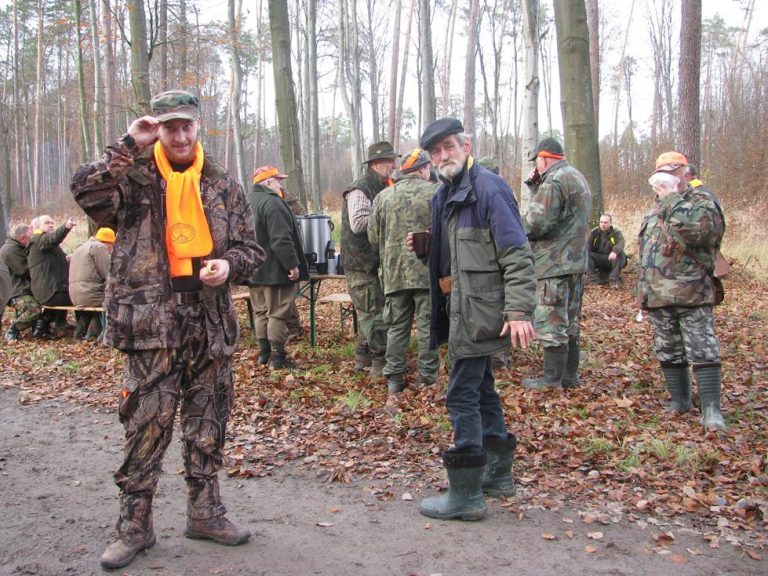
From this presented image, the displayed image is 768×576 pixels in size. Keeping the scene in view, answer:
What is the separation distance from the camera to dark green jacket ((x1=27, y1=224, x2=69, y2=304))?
1041cm

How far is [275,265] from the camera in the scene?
7.57 meters

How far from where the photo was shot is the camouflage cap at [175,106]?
3293mm

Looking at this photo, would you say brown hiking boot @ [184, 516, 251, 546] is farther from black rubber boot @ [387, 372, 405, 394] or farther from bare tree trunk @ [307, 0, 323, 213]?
bare tree trunk @ [307, 0, 323, 213]

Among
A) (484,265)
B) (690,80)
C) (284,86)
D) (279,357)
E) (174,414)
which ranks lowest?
(279,357)

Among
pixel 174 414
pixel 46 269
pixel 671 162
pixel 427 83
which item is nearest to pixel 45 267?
pixel 46 269

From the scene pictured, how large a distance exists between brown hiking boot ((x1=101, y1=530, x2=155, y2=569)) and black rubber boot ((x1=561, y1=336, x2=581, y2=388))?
438 cm

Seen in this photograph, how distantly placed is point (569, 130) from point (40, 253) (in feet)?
29.0

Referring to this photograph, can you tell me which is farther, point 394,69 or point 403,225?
point 394,69

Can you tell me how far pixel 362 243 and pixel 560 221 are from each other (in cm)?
209

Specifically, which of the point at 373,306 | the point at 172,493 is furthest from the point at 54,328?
the point at 172,493

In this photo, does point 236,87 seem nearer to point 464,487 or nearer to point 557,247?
point 557,247

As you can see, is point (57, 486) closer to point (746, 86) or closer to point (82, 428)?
point (82, 428)

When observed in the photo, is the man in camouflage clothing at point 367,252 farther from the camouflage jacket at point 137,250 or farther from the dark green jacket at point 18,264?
the dark green jacket at point 18,264

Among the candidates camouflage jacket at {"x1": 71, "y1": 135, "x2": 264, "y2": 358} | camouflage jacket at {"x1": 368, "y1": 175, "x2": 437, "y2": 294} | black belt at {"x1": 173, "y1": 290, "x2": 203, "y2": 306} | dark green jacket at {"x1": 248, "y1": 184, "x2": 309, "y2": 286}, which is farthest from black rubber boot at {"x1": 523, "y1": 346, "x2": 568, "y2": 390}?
black belt at {"x1": 173, "y1": 290, "x2": 203, "y2": 306}
